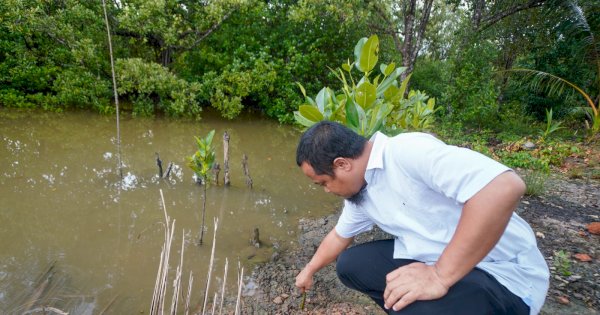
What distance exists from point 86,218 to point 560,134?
916 centimetres

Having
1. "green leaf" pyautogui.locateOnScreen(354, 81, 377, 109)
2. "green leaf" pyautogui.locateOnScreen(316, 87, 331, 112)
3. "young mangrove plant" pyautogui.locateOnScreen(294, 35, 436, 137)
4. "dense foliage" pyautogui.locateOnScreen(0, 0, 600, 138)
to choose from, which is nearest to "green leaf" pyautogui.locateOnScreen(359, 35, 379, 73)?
"young mangrove plant" pyautogui.locateOnScreen(294, 35, 436, 137)

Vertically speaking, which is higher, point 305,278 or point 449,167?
point 449,167

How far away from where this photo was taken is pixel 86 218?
12.2 ft

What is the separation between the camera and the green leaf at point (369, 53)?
2456 mm

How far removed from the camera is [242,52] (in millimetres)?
8617

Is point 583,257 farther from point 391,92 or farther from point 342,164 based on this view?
point 342,164

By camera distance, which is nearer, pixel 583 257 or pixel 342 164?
pixel 342 164

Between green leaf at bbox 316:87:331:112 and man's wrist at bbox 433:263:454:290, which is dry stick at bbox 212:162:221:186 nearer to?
green leaf at bbox 316:87:331:112

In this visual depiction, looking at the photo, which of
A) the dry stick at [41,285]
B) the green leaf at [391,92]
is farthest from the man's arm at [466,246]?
the dry stick at [41,285]

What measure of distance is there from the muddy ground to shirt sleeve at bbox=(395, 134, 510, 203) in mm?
1445

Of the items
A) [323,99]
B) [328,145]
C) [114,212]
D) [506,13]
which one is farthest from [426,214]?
[506,13]

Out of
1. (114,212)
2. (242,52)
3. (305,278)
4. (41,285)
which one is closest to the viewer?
(305,278)

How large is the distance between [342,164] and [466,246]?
534 millimetres

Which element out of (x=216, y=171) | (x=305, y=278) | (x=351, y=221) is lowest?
(x=216, y=171)
